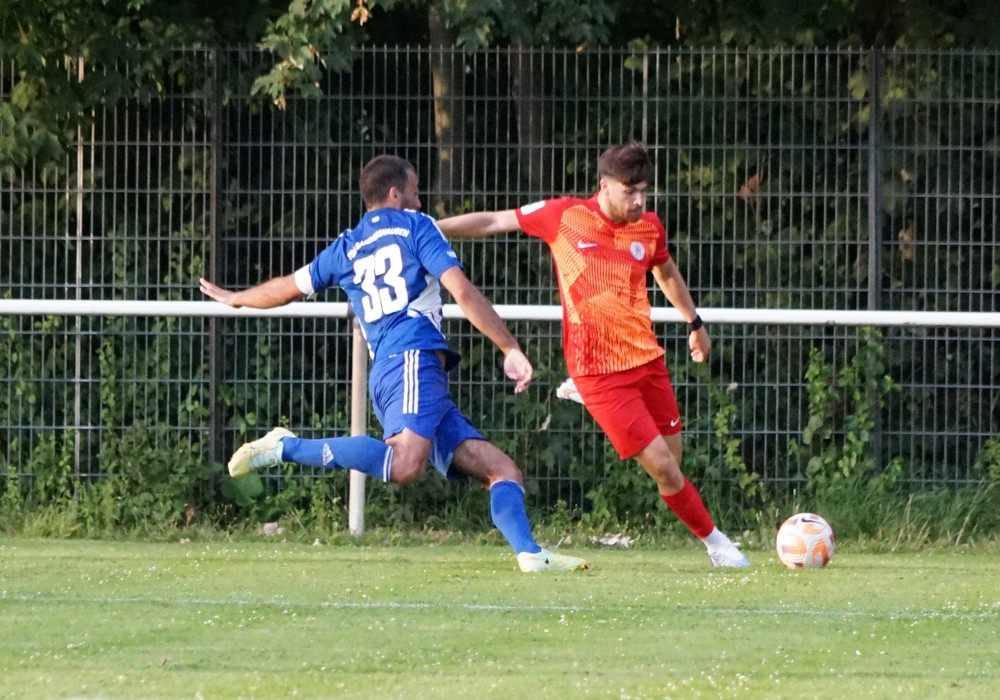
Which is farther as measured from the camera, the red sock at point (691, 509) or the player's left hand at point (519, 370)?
the red sock at point (691, 509)

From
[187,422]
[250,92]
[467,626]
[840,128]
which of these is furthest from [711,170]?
[467,626]

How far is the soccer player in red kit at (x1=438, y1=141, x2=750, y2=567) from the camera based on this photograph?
273 inches

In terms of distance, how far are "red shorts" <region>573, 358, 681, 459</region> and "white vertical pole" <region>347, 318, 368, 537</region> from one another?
58.2 inches

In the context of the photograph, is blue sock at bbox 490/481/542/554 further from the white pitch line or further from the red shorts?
the white pitch line

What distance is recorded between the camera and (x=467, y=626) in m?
5.30

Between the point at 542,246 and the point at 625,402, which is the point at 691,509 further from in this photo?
the point at 542,246

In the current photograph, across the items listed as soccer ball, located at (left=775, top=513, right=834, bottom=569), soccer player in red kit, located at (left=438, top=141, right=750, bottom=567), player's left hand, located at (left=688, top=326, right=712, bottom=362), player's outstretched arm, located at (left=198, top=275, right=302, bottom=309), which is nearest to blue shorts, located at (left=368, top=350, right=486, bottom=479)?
player's outstretched arm, located at (left=198, top=275, right=302, bottom=309)

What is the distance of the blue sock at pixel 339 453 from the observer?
21.9ft

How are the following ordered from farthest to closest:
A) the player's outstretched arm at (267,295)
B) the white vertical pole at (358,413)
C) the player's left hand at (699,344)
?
the white vertical pole at (358,413) < the player's left hand at (699,344) < the player's outstretched arm at (267,295)

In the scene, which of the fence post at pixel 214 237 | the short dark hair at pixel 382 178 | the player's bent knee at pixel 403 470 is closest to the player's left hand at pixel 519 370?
the player's bent knee at pixel 403 470

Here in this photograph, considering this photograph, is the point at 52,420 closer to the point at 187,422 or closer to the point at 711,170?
the point at 187,422

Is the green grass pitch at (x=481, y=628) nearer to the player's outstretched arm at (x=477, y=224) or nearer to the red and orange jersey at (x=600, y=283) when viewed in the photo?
the red and orange jersey at (x=600, y=283)

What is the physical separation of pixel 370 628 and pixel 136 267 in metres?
4.73

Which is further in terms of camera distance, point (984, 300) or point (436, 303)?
point (984, 300)
